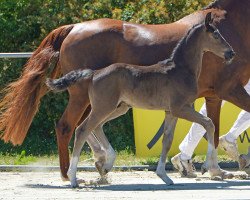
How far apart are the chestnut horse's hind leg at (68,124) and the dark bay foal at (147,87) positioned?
0.42 meters

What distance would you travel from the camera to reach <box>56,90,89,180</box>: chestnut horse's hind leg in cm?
1253

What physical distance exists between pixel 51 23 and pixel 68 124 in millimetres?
4936

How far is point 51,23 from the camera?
17266mm

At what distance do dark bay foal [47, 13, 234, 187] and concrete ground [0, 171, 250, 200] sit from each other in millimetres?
343

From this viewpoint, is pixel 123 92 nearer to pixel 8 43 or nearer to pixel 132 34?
pixel 132 34

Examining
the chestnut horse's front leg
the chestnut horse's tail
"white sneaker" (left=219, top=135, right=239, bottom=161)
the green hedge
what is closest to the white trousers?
"white sneaker" (left=219, top=135, right=239, bottom=161)

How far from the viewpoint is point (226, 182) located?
41.0 feet

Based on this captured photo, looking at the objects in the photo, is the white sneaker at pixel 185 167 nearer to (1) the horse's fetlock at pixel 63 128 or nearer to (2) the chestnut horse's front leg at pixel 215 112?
(2) the chestnut horse's front leg at pixel 215 112

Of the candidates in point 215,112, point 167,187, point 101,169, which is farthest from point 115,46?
point 167,187

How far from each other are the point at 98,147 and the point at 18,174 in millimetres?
1819

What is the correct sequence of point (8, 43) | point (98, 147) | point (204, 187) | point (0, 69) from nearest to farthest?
1. point (204, 187)
2. point (98, 147)
3. point (0, 69)
4. point (8, 43)

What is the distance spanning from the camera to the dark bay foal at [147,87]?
11.9m

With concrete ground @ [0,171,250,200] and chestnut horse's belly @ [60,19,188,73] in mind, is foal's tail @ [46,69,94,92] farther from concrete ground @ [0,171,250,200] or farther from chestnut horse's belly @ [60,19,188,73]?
concrete ground @ [0,171,250,200]

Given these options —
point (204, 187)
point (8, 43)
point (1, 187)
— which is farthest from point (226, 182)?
point (8, 43)
